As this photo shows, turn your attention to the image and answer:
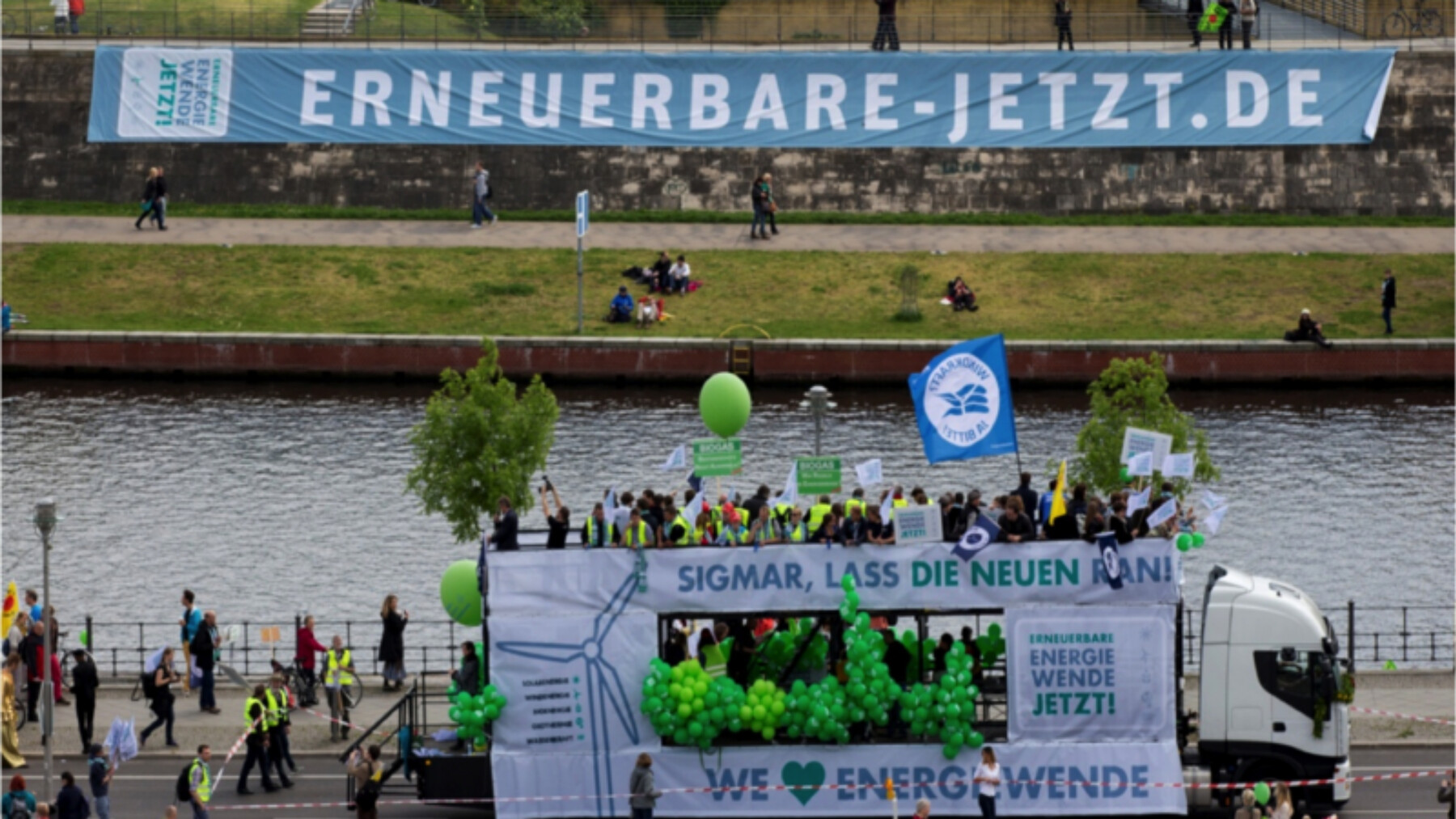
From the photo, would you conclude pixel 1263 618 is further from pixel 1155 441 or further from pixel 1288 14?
pixel 1288 14

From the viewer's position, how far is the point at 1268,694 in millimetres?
32062

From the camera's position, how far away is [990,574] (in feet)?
105

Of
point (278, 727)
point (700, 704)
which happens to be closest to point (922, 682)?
point (700, 704)

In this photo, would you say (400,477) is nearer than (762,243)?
Yes

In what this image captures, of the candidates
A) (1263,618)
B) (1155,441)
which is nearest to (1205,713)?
(1263,618)

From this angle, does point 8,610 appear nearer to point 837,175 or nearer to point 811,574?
point 811,574

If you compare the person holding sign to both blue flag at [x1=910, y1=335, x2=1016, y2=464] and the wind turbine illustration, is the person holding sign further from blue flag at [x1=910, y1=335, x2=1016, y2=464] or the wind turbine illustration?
the wind turbine illustration

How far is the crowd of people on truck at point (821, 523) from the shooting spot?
3209cm

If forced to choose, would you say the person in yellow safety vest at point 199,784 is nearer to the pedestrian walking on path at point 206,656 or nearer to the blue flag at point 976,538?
the pedestrian walking on path at point 206,656

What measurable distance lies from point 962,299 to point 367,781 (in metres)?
32.9

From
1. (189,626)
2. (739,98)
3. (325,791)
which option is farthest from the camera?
(739,98)

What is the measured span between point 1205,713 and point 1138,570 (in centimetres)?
204

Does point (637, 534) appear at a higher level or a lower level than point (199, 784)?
higher

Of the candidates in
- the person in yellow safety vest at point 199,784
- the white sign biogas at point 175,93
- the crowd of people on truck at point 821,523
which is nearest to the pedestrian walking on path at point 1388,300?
the crowd of people on truck at point 821,523
